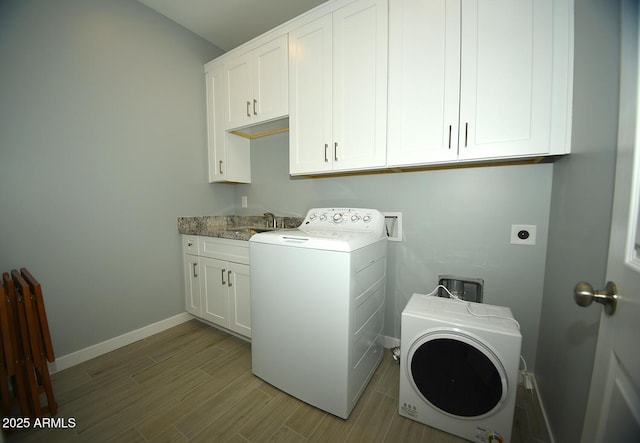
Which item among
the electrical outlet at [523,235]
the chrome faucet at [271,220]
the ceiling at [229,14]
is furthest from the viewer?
the chrome faucet at [271,220]

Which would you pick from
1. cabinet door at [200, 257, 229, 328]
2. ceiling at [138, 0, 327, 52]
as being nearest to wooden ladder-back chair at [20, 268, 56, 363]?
cabinet door at [200, 257, 229, 328]

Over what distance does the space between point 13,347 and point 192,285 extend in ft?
3.65

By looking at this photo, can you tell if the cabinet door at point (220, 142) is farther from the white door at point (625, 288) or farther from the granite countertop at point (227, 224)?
the white door at point (625, 288)

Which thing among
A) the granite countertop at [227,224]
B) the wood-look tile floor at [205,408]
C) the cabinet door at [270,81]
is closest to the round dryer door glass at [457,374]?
the wood-look tile floor at [205,408]

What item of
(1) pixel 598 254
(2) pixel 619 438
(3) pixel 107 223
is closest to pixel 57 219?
(3) pixel 107 223

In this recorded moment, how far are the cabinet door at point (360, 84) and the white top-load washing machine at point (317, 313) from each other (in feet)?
1.91

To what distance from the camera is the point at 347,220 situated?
1.70 m

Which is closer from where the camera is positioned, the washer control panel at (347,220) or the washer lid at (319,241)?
the washer lid at (319,241)

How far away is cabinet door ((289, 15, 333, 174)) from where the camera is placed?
62.7 inches

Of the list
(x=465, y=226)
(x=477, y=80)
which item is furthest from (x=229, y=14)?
(x=465, y=226)

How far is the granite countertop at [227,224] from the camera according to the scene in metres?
2.17

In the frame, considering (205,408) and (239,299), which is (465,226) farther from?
(205,408)

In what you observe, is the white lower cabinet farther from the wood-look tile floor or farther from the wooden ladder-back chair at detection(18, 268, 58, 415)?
the wooden ladder-back chair at detection(18, 268, 58, 415)

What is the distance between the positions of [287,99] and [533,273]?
2.02m
